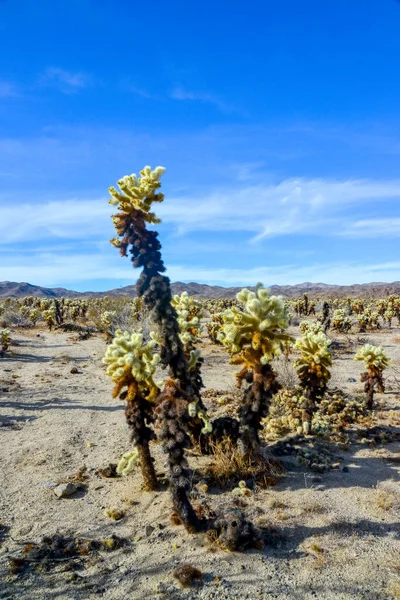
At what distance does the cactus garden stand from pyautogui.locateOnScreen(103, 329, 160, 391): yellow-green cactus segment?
2cm

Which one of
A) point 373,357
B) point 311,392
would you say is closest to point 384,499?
point 311,392

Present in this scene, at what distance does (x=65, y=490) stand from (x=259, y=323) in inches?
159

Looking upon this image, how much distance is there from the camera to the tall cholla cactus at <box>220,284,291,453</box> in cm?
608

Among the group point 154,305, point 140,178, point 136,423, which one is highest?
point 140,178

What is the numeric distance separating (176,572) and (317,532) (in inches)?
78.1

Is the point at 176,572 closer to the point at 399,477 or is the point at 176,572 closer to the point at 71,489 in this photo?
the point at 71,489

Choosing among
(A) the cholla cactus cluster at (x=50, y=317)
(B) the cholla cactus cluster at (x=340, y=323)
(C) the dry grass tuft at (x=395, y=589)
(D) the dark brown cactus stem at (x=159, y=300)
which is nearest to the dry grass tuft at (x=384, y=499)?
(C) the dry grass tuft at (x=395, y=589)

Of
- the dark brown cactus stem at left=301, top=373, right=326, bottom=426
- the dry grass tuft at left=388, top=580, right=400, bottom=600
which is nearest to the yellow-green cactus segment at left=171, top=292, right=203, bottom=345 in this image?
the dark brown cactus stem at left=301, top=373, right=326, bottom=426

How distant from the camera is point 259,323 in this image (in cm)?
613

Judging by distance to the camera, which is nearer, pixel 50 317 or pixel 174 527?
pixel 174 527

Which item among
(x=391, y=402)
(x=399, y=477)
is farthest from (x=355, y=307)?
(x=399, y=477)

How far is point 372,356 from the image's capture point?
32.8 feet

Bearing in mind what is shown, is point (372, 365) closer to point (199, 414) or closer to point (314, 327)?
point (314, 327)

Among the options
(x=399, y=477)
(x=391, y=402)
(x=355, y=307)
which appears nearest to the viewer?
(x=399, y=477)
